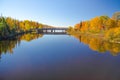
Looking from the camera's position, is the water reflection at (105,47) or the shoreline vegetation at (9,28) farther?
the shoreline vegetation at (9,28)

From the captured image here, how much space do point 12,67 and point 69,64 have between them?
24.3ft

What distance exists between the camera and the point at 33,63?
85.0 ft

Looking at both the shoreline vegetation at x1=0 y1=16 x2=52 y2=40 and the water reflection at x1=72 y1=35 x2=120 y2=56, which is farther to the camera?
the shoreline vegetation at x1=0 y1=16 x2=52 y2=40

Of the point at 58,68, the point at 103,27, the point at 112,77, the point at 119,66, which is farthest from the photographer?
the point at 103,27

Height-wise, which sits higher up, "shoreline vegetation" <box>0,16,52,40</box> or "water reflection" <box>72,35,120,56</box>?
"shoreline vegetation" <box>0,16,52,40</box>

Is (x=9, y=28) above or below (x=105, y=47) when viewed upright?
above

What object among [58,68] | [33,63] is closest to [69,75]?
[58,68]

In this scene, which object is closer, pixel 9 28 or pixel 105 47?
pixel 105 47

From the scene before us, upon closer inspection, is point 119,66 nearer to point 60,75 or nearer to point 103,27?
point 60,75

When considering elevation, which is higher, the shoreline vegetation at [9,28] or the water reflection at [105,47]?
the shoreline vegetation at [9,28]

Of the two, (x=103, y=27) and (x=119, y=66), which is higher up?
(x=103, y=27)

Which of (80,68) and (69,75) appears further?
(80,68)

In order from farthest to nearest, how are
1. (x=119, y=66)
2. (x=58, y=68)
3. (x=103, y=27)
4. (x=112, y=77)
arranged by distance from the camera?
(x=103, y=27) → (x=119, y=66) → (x=58, y=68) → (x=112, y=77)

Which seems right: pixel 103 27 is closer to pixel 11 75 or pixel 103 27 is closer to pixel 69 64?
pixel 69 64
